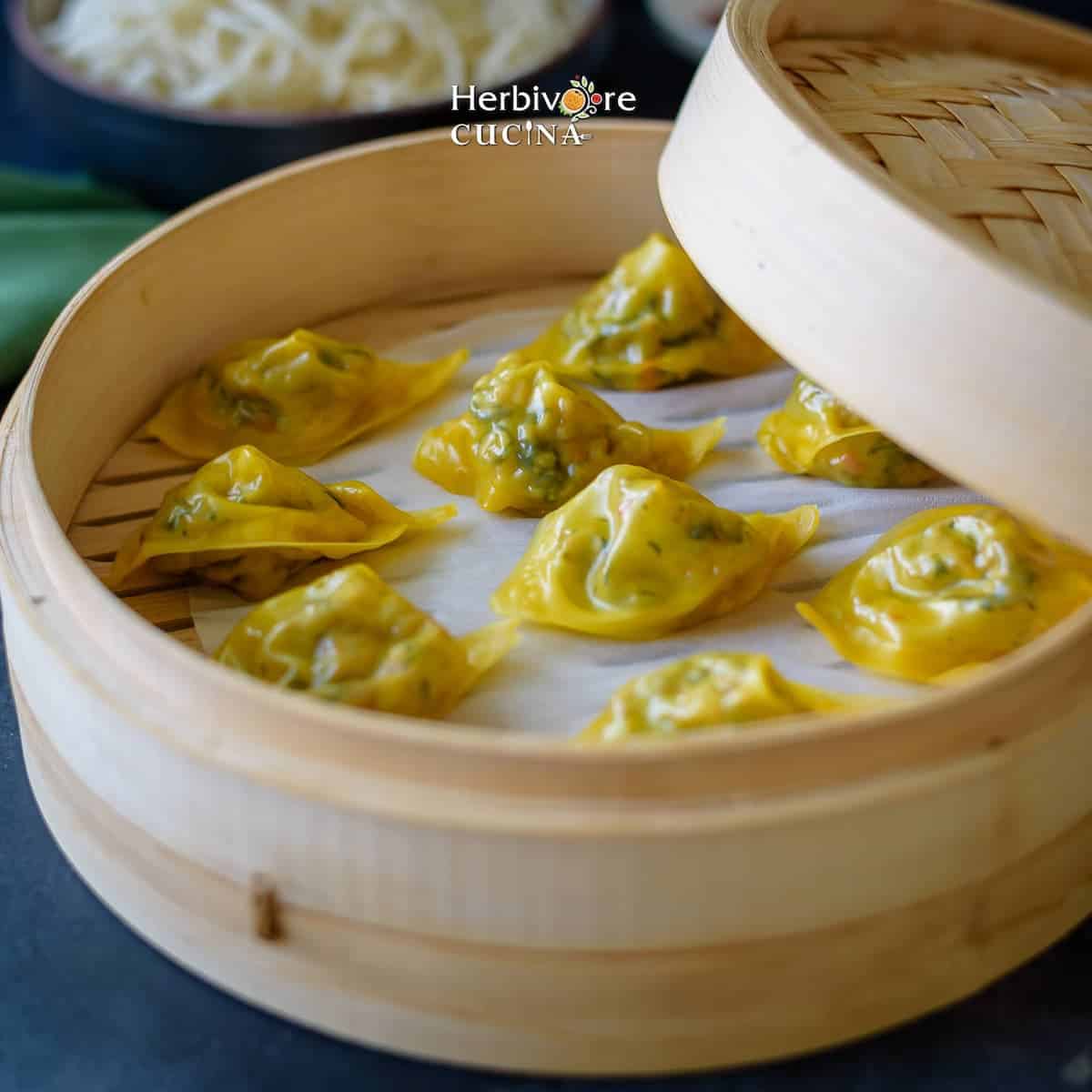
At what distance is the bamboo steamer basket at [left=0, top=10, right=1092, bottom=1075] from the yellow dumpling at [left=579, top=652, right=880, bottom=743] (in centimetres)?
13

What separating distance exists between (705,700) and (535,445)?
42cm

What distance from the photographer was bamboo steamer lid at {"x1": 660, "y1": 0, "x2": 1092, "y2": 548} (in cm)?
115

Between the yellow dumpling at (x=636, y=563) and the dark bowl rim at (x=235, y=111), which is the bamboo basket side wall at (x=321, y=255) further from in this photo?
the yellow dumpling at (x=636, y=563)

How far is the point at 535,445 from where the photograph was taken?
58.2 inches

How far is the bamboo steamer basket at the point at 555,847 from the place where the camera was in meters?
0.98

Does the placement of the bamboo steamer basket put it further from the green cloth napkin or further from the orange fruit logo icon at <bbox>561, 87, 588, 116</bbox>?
the orange fruit logo icon at <bbox>561, 87, 588, 116</bbox>

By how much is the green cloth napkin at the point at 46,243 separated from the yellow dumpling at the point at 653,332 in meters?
0.60

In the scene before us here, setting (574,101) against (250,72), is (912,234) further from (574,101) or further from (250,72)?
(250,72)

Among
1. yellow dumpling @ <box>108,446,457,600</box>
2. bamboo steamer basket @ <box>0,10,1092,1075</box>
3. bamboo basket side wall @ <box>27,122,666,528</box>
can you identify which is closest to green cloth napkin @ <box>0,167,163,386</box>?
bamboo basket side wall @ <box>27,122,666,528</box>

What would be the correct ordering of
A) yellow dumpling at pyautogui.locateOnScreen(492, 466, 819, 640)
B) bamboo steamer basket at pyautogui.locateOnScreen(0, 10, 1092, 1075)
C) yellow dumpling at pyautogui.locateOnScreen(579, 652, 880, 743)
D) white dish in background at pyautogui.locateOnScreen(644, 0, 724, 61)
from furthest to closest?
white dish in background at pyautogui.locateOnScreen(644, 0, 724, 61), yellow dumpling at pyautogui.locateOnScreen(492, 466, 819, 640), yellow dumpling at pyautogui.locateOnScreen(579, 652, 880, 743), bamboo steamer basket at pyautogui.locateOnScreen(0, 10, 1092, 1075)

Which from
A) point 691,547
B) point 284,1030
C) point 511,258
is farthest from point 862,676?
point 511,258

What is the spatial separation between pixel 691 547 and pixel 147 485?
1.91 feet

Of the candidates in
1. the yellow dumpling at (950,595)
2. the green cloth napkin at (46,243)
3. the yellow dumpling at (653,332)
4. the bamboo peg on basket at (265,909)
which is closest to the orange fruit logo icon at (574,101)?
the yellow dumpling at (653,332)

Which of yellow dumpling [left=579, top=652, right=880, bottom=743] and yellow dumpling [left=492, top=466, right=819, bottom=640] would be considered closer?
yellow dumpling [left=579, top=652, right=880, bottom=743]
